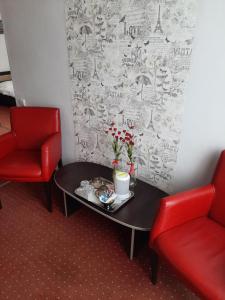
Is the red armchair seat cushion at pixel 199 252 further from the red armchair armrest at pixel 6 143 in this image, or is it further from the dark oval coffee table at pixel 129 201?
the red armchair armrest at pixel 6 143

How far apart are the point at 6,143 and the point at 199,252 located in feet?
6.25

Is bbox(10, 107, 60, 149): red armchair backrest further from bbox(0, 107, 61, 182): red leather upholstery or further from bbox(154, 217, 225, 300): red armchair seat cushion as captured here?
bbox(154, 217, 225, 300): red armchair seat cushion

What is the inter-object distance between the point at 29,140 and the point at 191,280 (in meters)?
1.89

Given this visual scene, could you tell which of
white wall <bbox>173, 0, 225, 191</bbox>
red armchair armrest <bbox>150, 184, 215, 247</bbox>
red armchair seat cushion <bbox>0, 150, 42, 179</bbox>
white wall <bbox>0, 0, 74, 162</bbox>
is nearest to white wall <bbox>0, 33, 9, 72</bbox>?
white wall <bbox>0, 0, 74, 162</bbox>

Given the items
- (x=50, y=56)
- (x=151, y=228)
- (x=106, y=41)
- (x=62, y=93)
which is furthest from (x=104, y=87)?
(x=151, y=228)

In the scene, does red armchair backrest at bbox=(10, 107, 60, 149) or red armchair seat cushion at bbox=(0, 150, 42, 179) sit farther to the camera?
red armchair backrest at bbox=(10, 107, 60, 149)

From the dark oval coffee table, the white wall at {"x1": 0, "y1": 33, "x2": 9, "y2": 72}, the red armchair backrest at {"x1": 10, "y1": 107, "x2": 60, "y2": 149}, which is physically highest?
the white wall at {"x1": 0, "y1": 33, "x2": 9, "y2": 72}

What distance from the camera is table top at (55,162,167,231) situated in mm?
1524

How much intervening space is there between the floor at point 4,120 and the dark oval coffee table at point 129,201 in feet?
7.60

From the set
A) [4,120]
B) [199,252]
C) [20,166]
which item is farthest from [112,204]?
[4,120]

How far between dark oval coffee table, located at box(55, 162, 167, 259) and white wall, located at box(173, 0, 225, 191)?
1.00 ft

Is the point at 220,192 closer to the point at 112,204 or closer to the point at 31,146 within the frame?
the point at 112,204

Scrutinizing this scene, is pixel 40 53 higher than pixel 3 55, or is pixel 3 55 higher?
pixel 40 53

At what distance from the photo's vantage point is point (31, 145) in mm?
2359
